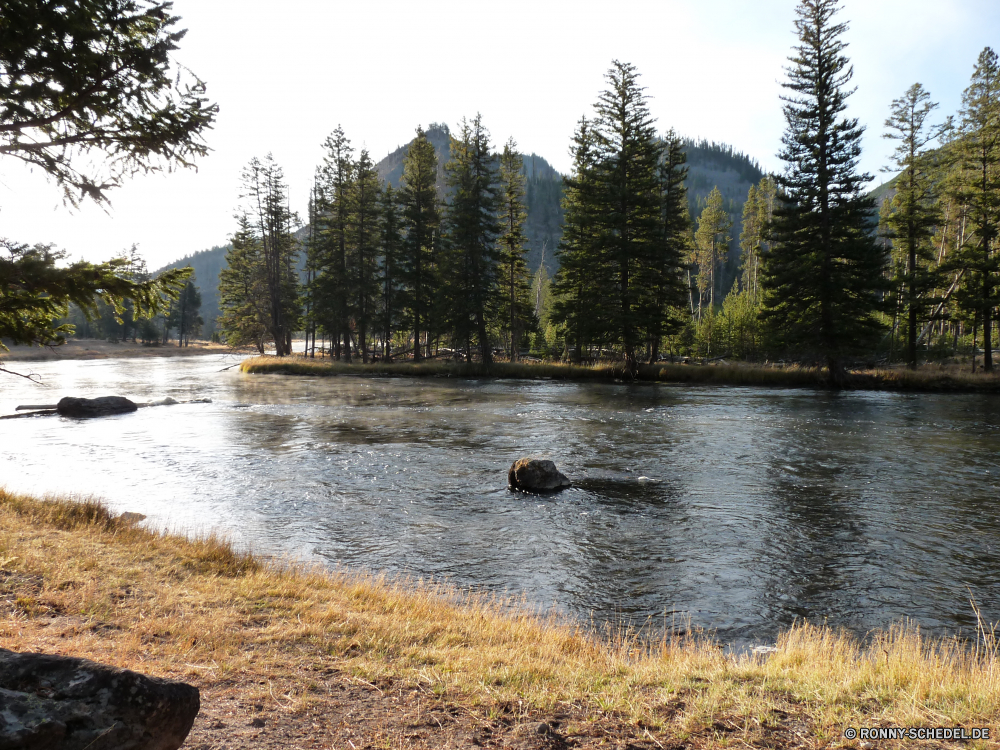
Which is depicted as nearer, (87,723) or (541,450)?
(87,723)

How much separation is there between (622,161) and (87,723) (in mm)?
44956

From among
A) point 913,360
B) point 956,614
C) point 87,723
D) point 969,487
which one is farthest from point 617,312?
point 87,723

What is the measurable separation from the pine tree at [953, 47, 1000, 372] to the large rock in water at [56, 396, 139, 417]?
4879cm

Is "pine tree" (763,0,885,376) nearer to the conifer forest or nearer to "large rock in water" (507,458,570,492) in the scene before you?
the conifer forest

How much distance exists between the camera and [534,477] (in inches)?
566

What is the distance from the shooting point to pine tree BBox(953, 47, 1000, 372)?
3547 cm

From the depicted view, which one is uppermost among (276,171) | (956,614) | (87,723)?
(276,171)

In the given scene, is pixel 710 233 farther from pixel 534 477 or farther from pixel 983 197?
pixel 534 477

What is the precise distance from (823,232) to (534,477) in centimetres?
3185

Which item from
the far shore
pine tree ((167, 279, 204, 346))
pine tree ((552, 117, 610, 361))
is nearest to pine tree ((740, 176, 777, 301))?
pine tree ((552, 117, 610, 361))

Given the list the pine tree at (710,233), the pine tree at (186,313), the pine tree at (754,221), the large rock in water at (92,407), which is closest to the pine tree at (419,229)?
the large rock in water at (92,407)

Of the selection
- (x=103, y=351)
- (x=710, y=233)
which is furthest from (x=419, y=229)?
(x=103, y=351)

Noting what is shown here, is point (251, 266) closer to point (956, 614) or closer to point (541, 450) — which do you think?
point (541, 450)

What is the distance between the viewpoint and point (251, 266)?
67.8 metres
